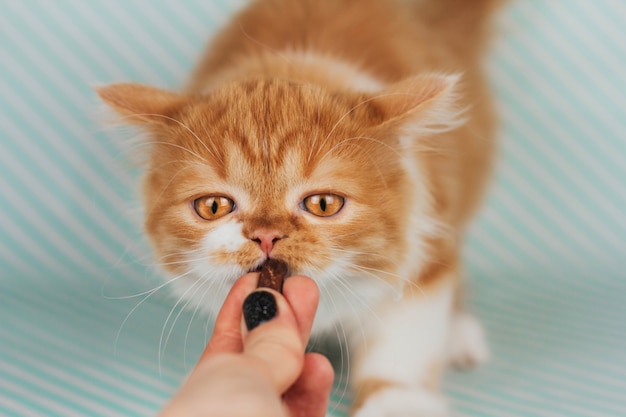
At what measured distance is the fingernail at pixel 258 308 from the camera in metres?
0.80

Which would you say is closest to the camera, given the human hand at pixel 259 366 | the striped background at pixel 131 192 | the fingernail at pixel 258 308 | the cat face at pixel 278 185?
the human hand at pixel 259 366

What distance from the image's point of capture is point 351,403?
1328mm

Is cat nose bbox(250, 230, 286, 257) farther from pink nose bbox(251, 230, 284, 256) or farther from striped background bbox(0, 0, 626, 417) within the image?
striped background bbox(0, 0, 626, 417)

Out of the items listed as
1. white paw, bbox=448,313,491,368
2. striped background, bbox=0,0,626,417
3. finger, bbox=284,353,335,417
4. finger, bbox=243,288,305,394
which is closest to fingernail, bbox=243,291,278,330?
finger, bbox=243,288,305,394

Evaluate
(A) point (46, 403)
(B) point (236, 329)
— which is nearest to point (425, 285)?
(B) point (236, 329)

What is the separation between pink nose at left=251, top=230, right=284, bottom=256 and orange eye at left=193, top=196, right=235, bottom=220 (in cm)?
11

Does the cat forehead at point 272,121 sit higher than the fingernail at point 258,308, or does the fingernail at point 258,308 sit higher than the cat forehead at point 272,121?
the cat forehead at point 272,121

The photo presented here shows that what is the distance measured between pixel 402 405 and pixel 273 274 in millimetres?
407

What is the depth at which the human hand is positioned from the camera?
2.07ft

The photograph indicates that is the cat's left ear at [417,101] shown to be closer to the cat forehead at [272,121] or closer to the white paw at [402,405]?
the cat forehead at [272,121]

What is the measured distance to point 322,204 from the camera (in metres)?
1.08

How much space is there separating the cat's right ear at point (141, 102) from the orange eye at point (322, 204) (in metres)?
0.31

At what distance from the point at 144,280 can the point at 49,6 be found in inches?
35.2

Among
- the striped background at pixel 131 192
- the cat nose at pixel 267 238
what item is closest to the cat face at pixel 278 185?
the cat nose at pixel 267 238
